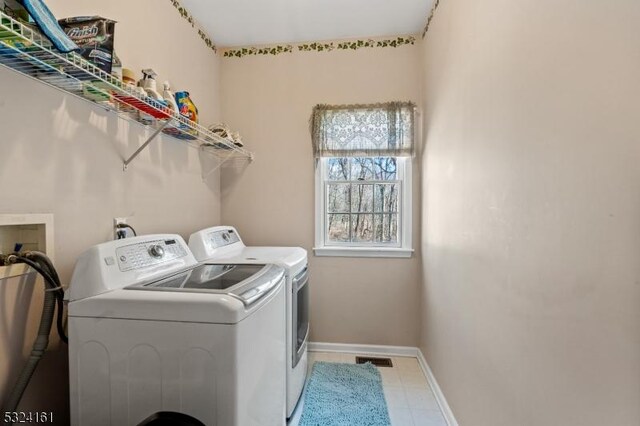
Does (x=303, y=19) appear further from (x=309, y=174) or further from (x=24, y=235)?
(x=24, y=235)

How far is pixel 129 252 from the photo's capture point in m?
1.21

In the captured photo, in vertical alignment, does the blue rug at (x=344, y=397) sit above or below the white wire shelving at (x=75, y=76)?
below

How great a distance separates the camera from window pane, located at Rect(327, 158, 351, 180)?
2.68m

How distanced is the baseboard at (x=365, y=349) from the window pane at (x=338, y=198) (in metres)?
1.16

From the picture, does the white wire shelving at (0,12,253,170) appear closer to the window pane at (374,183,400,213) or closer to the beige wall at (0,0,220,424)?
the beige wall at (0,0,220,424)

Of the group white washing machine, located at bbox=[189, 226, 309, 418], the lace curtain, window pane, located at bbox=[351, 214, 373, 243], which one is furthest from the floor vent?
the lace curtain

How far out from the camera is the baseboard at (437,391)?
174 cm

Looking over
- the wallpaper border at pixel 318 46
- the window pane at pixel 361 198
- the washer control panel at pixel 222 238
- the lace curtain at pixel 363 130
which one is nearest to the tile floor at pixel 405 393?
the washer control panel at pixel 222 238

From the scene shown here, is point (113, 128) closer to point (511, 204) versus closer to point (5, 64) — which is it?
point (5, 64)

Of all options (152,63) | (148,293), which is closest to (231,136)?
(152,63)

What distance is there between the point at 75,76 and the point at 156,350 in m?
0.95

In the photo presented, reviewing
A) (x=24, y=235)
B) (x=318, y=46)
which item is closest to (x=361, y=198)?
(x=318, y=46)

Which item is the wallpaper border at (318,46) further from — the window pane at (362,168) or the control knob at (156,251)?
the control knob at (156,251)

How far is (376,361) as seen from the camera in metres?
2.49
